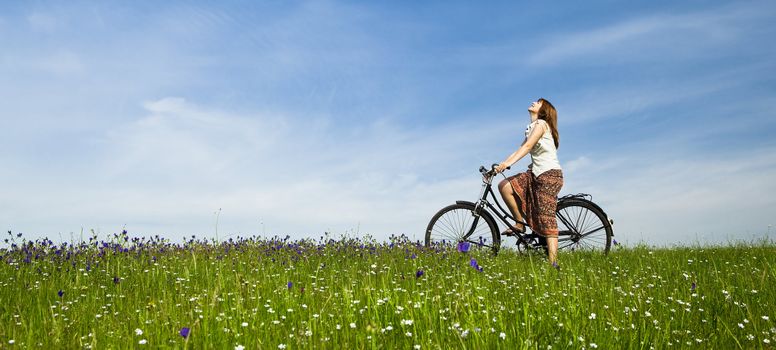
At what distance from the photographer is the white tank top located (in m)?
8.95

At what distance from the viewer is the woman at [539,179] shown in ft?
29.4

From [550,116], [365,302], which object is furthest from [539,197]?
[365,302]

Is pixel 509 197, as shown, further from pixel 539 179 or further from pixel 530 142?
pixel 530 142

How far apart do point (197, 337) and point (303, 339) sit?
2.56 feet

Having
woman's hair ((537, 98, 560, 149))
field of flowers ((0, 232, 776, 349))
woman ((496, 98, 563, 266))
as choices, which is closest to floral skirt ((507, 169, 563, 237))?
woman ((496, 98, 563, 266))

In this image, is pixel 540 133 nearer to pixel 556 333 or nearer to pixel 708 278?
pixel 708 278

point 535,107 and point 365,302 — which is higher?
point 535,107

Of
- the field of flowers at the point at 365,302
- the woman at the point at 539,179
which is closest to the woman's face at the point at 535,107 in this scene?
the woman at the point at 539,179

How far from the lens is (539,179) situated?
9242mm

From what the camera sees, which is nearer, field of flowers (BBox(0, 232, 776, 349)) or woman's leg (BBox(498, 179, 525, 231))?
field of flowers (BBox(0, 232, 776, 349))

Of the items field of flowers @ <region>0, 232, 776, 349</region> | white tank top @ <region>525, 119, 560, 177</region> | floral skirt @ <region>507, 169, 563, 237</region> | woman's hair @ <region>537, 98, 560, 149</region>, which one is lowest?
field of flowers @ <region>0, 232, 776, 349</region>

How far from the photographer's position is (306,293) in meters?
5.84

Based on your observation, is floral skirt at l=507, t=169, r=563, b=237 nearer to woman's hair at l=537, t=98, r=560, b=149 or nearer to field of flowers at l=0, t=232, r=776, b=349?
woman's hair at l=537, t=98, r=560, b=149

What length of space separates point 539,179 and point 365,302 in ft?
15.4
